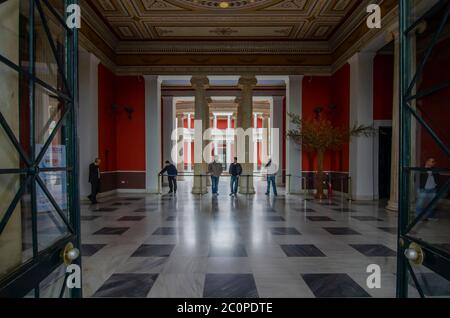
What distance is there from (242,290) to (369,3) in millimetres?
8372

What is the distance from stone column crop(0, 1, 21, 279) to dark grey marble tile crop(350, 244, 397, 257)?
3951 mm

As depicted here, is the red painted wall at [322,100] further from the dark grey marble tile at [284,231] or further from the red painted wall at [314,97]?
the dark grey marble tile at [284,231]

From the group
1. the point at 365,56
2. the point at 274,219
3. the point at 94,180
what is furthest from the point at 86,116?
the point at 365,56

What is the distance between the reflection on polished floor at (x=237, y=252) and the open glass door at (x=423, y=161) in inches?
21.3

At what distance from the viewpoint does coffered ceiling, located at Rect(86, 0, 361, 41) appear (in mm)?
9078

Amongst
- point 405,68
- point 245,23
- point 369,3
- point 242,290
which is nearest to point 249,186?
point 245,23

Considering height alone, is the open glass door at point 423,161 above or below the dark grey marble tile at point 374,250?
above

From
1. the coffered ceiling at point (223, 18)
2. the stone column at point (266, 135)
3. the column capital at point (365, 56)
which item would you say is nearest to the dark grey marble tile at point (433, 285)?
the coffered ceiling at point (223, 18)

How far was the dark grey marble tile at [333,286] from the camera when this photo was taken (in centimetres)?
303

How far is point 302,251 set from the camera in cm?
446

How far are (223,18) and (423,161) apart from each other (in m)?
6.80

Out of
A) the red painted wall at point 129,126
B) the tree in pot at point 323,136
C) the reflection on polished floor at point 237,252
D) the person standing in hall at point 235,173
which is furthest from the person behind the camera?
the red painted wall at point 129,126
